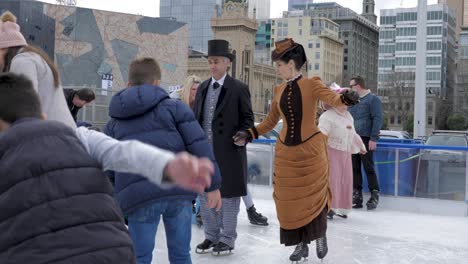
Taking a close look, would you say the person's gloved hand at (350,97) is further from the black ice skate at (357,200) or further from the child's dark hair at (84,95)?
the black ice skate at (357,200)

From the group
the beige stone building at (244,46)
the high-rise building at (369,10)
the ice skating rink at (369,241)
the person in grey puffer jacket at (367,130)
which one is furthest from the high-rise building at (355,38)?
the ice skating rink at (369,241)

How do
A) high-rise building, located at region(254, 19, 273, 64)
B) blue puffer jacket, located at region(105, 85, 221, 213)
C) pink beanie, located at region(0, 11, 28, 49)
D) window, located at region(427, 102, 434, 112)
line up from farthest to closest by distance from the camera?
1. high-rise building, located at region(254, 19, 273, 64)
2. window, located at region(427, 102, 434, 112)
3. blue puffer jacket, located at region(105, 85, 221, 213)
4. pink beanie, located at region(0, 11, 28, 49)

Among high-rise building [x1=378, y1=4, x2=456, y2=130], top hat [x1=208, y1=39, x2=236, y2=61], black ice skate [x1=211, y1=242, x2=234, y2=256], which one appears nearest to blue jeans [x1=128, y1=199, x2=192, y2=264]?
black ice skate [x1=211, y1=242, x2=234, y2=256]

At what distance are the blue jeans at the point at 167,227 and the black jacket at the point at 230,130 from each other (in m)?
1.81

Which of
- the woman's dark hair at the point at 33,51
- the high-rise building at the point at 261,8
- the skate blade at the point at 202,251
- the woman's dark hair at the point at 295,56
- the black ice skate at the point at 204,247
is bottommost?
the skate blade at the point at 202,251

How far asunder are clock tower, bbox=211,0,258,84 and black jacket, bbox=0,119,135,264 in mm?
126606

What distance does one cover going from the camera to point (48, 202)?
71.7 inches

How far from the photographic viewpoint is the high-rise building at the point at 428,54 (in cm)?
9725

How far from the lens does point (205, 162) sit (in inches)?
72.2

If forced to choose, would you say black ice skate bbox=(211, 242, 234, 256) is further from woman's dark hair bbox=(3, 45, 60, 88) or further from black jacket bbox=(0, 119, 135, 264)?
black jacket bbox=(0, 119, 135, 264)

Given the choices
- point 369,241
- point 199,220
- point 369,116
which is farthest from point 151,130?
point 369,116

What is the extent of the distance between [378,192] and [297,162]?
404cm

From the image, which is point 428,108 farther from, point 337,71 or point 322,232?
point 322,232

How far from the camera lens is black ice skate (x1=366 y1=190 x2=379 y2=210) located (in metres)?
8.66
